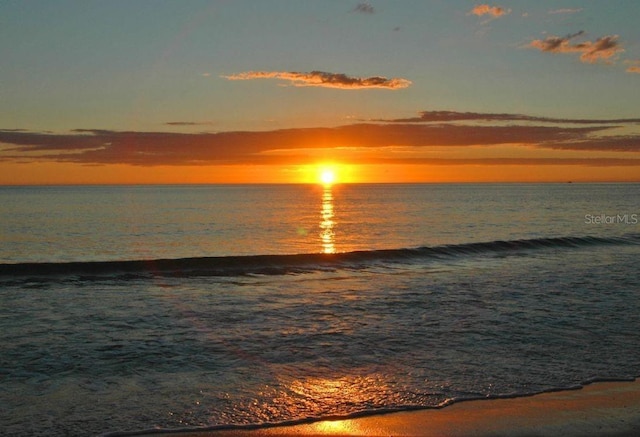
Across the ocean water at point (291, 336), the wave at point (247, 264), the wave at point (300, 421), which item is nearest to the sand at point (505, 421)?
the wave at point (300, 421)

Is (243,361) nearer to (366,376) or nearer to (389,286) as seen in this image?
(366,376)

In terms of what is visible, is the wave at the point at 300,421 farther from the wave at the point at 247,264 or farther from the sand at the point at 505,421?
the wave at the point at 247,264

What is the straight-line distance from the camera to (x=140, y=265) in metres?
23.9

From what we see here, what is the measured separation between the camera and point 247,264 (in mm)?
25219

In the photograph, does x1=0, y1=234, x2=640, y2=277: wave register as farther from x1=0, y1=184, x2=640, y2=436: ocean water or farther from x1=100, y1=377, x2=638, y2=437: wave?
x1=100, y1=377, x2=638, y2=437: wave

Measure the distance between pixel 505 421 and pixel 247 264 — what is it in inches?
739

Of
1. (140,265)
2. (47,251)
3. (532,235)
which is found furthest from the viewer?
(532,235)

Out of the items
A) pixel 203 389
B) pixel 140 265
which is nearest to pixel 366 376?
pixel 203 389

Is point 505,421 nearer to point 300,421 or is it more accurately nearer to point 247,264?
point 300,421

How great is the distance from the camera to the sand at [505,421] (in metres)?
6.93

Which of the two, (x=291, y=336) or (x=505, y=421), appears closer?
(x=505, y=421)

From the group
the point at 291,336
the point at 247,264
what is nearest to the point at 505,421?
the point at 291,336

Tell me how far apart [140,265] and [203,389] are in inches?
650

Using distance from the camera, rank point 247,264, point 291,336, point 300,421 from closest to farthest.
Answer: point 300,421 < point 291,336 < point 247,264
